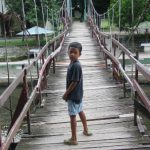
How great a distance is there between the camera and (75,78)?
406cm

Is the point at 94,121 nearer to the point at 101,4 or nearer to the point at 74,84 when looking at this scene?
the point at 74,84

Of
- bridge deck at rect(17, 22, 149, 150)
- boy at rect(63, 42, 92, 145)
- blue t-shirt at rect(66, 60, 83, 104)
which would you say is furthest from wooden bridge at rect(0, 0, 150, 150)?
blue t-shirt at rect(66, 60, 83, 104)

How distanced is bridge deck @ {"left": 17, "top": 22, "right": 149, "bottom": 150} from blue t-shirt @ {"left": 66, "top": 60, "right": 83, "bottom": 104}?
1.25 ft

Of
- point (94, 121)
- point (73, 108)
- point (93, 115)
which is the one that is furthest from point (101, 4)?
point (73, 108)

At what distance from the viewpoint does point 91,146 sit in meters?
4.02

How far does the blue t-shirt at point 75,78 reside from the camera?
13.3 feet

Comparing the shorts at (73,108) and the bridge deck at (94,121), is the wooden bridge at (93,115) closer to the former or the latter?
the bridge deck at (94,121)

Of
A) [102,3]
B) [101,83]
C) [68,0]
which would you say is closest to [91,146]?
[101,83]

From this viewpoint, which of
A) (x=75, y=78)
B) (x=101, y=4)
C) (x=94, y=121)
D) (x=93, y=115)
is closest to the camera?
(x=75, y=78)

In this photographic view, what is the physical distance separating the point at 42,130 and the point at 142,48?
1963 cm

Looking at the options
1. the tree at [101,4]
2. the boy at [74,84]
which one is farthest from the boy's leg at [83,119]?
the tree at [101,4]

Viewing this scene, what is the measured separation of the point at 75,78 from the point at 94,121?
37.0 inches

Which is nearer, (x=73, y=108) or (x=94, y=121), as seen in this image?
(x=73, y=108)

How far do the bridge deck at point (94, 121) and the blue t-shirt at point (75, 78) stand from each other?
380 millimetres
